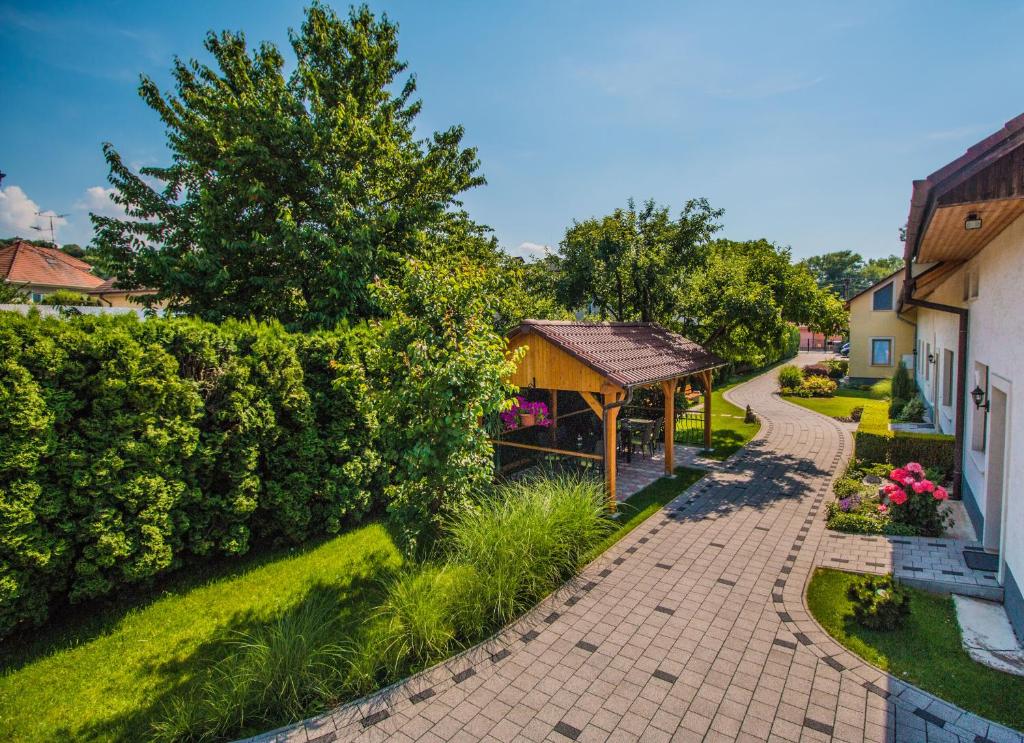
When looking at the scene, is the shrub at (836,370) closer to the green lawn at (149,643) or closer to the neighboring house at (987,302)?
the neighboring house at (987,302)

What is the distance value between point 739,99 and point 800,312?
26.9 ft

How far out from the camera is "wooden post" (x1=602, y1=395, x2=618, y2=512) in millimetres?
9930

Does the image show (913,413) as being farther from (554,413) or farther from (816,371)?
(816,371)

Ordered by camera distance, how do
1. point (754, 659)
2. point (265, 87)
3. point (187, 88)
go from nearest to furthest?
point (754, 659) < point (265, 87) < point (187, 88)

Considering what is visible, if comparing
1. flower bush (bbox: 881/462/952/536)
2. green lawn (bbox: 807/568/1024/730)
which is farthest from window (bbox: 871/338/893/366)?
Result: green lawn (bbox: 807/568/1024/730)

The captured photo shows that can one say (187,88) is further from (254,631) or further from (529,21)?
(254,631)

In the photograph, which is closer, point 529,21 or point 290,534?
point 290,534

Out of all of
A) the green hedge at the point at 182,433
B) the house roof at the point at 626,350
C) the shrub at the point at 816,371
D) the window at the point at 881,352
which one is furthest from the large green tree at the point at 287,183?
the shrub at the point at 816,371

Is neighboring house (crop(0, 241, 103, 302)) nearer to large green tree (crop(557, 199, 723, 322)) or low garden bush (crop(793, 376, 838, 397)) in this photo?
large green tree (crop(557, 199, 723, 322))

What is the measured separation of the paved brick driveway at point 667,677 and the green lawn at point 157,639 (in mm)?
1165

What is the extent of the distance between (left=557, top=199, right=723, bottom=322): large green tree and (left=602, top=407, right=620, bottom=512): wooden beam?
28.9 ft

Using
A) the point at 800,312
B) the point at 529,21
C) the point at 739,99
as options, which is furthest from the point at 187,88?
the point at 800,312

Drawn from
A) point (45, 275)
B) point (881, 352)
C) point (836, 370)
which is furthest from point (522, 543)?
point (45, 275)

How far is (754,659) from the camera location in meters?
5.35
